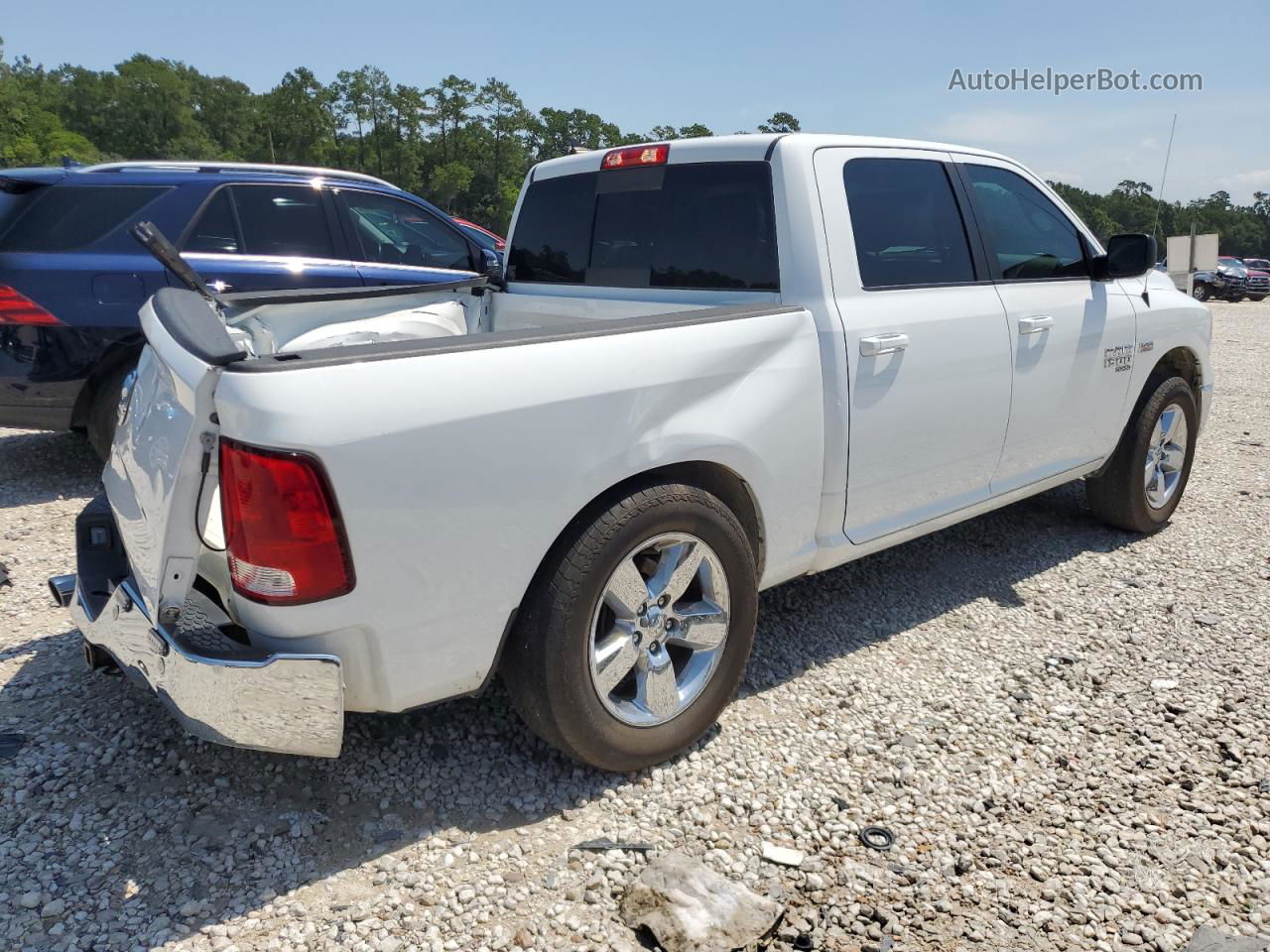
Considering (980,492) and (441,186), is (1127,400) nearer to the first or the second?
(980,492)

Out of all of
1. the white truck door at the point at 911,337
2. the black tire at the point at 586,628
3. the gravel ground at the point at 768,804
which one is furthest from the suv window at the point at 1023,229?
the black tire at the point at 586,628

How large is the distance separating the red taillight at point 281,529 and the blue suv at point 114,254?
383 cm

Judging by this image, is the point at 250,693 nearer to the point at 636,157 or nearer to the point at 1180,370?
the point at 636,157

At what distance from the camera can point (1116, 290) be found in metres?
4.39

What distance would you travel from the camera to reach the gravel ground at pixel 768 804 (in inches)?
88.0

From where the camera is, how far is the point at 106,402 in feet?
17.5

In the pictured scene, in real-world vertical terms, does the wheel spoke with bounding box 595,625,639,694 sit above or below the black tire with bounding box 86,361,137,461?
below

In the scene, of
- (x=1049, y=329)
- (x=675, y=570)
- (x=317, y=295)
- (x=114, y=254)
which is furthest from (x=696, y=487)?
(x=114, y=254)

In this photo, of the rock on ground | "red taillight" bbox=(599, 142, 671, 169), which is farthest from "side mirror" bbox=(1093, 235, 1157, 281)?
the rock on ground

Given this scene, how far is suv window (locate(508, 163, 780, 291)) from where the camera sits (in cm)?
320

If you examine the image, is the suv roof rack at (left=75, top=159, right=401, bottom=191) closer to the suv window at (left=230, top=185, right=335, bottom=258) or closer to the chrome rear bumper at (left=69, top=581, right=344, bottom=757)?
the suv window at (left=230, top=185, right=335, bottom=258)

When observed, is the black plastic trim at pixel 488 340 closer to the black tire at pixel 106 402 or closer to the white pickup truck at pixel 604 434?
the white pickup truck at pixel 604 434

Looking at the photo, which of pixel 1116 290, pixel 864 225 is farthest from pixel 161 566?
pixel 1116 290

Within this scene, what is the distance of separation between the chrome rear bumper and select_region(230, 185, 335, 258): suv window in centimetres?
430
